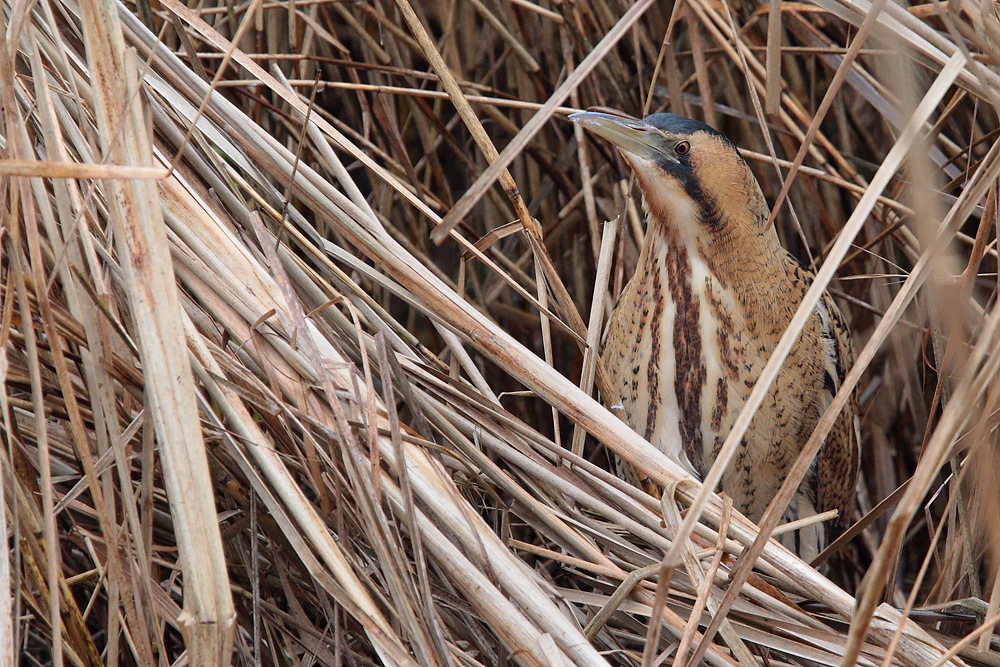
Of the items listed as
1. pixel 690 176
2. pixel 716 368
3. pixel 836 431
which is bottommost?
pixel 836 431

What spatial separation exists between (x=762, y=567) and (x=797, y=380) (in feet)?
2.00

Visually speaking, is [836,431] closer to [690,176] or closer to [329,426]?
[690,176]

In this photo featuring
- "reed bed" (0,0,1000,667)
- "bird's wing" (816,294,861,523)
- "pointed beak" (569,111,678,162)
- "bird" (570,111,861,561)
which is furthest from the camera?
"bird's wing" (816,294,861,523)

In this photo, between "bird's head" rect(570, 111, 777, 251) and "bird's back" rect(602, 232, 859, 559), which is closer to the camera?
"bird's head" rect(570, 111, 777, 251)

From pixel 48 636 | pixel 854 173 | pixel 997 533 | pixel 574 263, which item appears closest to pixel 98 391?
pixel 48 636

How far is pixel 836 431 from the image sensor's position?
175 cm

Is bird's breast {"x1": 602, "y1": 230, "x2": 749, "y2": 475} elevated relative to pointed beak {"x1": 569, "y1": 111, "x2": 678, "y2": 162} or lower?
lower

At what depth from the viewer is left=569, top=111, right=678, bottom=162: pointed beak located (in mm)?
1452

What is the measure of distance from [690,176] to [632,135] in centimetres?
12

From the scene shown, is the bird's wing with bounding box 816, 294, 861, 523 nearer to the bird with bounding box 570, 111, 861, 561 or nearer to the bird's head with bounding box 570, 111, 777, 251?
the bird with bounding box 570, 111, 861, 561

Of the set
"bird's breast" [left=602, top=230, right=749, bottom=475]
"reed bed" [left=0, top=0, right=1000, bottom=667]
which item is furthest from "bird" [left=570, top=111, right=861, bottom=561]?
"reed bed" [left=0, top=0, right=1000, bottom=667]

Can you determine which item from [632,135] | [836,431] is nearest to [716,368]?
[836,431]

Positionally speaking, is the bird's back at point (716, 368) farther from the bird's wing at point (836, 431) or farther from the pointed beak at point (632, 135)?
the pointed beak at point (632, 135)

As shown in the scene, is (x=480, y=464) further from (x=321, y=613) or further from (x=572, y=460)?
(x=321, y=613)
